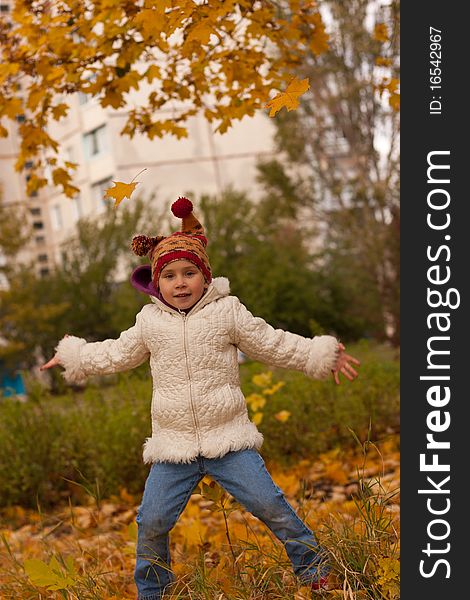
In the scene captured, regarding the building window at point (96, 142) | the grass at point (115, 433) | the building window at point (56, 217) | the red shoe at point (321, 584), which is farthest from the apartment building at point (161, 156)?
the red shoe at point (321, 584)

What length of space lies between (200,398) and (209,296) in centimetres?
38

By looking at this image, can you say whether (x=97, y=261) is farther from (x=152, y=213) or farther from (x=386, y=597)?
(x=386, y=597)

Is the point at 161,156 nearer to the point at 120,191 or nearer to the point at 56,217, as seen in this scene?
the point at 56,217

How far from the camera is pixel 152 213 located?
19188 millimetres

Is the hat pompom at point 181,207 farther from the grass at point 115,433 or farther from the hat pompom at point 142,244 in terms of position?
the grass at point 115,433

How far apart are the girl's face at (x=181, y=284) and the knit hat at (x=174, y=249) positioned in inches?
0.9

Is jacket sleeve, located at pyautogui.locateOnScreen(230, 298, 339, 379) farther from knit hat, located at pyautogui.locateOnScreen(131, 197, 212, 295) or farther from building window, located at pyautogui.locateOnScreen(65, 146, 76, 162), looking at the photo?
building window, located at pyautogui.locateOnScreen(65, 146, 76, 162)

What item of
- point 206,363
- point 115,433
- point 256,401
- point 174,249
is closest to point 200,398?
point 206,363

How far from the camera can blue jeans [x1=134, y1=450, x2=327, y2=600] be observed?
115 inches

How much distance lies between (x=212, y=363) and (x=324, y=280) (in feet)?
50.6

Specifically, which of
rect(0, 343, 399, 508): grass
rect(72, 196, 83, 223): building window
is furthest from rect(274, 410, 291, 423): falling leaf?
rect(72, 196, 83, 223): building window

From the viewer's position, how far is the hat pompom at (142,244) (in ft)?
10.5

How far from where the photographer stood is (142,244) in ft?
10.5

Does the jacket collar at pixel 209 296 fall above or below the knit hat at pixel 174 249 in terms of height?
Answer: below
